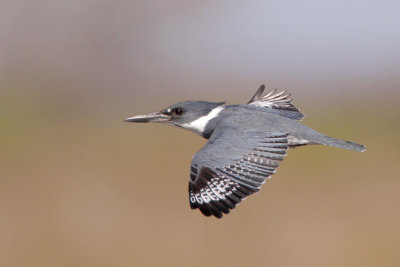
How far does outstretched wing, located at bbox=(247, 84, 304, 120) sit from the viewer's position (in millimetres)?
5843

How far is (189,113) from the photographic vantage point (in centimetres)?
542

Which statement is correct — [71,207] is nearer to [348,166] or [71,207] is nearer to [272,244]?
[272,244]

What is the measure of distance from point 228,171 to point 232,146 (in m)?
0.20

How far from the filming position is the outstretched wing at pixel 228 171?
14.3ft

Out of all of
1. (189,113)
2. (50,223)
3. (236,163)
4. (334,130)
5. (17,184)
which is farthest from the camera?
(334,130)

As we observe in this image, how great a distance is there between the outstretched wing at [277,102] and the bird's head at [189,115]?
1.91 ft

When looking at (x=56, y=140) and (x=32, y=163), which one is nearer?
(x=32, y=163)

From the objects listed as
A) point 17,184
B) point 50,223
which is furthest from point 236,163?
point 17,184

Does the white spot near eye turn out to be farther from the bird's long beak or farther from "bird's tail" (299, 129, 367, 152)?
"bird's tail" (299, 129, 367, 152)

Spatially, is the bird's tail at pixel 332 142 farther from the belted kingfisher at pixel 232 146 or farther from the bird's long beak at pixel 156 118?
the bird's long beak at pixel 156 118

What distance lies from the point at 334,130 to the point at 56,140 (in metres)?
4.86

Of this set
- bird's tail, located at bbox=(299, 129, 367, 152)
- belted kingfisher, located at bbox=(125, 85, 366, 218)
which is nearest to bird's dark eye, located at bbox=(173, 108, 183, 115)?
belted kingfisher, located at bbox=(125, 85, 366, 218)

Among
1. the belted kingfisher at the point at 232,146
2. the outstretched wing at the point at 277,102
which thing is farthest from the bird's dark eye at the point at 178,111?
the outstretched wing at the point at 277,102

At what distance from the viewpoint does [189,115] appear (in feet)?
17.8
